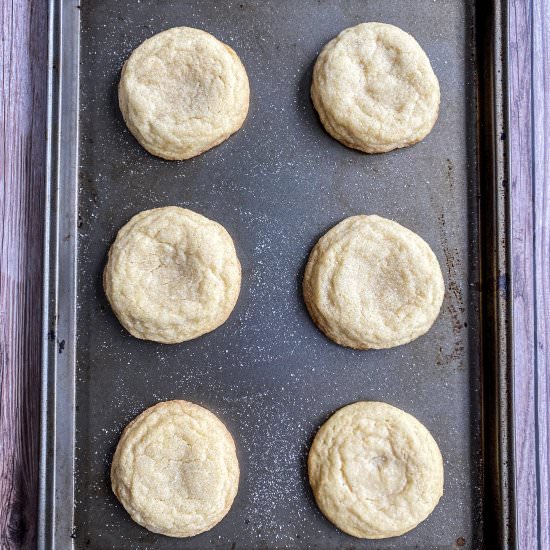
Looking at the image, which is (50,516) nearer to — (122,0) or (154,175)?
(154,175)

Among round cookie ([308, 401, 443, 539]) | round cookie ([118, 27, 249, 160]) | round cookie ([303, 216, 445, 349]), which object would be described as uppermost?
round cookie ([118, 27, 249, 160])

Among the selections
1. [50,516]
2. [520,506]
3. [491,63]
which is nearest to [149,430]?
[50,516]

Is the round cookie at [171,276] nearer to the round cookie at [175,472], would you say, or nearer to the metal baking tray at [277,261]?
the metal baking tray at [277,261]

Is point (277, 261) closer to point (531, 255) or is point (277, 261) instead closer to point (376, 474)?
point (376, 474)

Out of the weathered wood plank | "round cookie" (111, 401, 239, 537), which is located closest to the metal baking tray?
"round cookie" (111, 401, 239, 537)

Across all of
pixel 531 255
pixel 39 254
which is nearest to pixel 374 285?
pixel 531 255

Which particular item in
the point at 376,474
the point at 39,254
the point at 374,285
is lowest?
the point at 376,474

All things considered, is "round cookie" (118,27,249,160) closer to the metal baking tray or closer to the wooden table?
the metal baking tray
